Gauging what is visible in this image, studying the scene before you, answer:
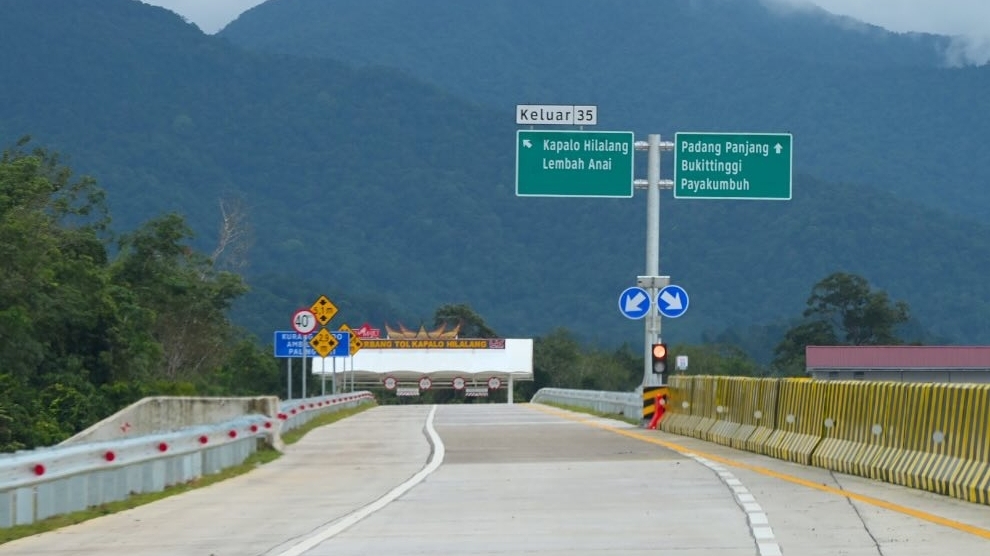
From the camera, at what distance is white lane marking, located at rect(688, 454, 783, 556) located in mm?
10875

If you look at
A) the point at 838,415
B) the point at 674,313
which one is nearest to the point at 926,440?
the point at 838,415

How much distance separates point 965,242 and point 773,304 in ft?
77.6

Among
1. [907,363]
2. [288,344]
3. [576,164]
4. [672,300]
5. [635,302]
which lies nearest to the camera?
[672,300]

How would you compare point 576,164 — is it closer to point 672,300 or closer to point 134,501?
point 672,300

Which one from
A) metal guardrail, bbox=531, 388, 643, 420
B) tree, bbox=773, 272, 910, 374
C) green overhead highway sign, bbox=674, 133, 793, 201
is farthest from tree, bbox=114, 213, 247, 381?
tree, bbox=773, 272, 910, 374

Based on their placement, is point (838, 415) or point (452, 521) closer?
point (452, 521)

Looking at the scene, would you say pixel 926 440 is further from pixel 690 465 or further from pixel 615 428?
pixel 615 428

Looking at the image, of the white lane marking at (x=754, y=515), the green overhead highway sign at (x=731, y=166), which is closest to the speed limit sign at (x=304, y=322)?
the green overhead highway sign at (x=731, y=166)

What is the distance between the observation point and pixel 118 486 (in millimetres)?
15750

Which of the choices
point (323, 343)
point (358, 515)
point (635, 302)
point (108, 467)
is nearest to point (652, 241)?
point (635, 302)

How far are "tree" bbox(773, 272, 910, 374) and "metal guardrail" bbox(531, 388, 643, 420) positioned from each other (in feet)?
117

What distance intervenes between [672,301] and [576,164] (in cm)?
404

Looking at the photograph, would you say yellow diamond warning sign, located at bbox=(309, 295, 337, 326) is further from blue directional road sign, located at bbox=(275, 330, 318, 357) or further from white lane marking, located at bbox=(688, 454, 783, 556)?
white lane marking, located at bbox=(688, 454, 783, 556)

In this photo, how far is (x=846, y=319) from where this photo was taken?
9581 cm
